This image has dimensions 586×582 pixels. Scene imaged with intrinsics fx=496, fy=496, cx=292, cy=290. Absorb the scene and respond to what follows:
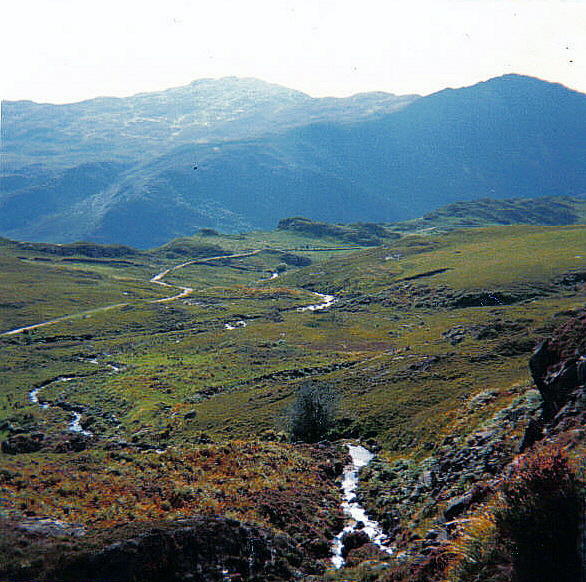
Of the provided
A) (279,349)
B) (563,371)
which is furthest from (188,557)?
(279,349)

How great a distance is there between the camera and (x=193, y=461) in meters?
33.8

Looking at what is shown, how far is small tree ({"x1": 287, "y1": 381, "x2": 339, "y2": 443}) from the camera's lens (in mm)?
43812

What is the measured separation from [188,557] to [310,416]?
92.5 ft

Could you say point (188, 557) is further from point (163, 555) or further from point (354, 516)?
point (354, 516)

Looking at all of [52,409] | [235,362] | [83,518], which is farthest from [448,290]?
[83,518]

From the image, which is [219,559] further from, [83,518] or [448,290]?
[448,290]

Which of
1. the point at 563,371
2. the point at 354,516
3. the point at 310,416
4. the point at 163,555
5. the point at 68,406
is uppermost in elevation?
the point at 563,371

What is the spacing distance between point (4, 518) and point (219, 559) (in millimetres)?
8325

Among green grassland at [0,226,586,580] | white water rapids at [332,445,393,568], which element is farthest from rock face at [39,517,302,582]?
green grassland at [0,226,586,580]

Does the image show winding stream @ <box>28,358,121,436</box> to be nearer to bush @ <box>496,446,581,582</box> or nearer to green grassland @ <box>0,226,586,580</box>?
green grassland @ <box>0,226,586,580</box>

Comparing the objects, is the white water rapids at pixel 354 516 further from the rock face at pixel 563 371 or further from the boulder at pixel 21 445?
the boulder at pixel 21 445

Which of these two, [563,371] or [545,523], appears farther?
[563,371]

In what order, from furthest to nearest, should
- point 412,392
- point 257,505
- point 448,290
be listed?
point 448,290
point 412,392
point 257,505

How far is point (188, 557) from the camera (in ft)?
54.8
